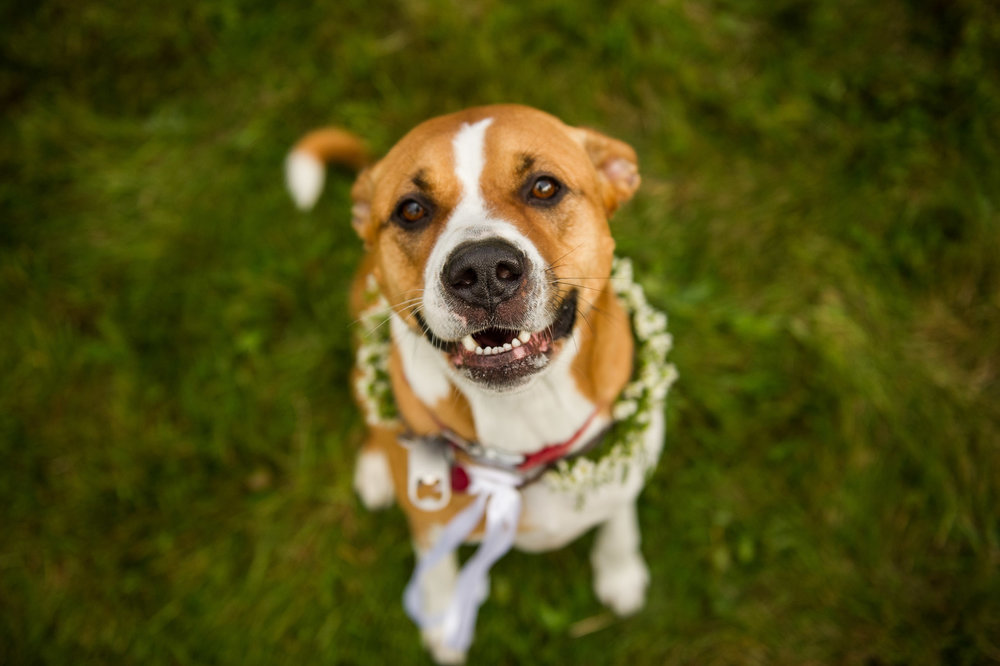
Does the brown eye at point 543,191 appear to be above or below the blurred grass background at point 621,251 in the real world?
above

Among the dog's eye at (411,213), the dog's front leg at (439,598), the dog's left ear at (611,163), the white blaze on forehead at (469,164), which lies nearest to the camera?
the white blaze on forehead at (469,164)

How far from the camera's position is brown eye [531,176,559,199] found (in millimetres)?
2516

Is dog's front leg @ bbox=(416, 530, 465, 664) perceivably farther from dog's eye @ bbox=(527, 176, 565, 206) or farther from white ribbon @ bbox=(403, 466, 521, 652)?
dog's eye @ bbox=(527, 176, 565, 206)

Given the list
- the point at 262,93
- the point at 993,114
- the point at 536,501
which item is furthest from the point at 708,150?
the point at 262,93

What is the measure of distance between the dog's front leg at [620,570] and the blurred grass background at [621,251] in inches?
4.3

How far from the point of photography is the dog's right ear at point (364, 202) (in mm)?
2873

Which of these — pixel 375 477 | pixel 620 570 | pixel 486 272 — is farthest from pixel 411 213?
pixel 620 570

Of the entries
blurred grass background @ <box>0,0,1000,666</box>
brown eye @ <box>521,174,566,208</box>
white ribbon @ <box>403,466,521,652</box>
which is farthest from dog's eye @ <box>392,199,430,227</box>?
blurred grass background @ <box>0,0,1000,666</box>

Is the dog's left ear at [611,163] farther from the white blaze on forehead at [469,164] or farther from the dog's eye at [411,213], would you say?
the dog's eye at [411,213]

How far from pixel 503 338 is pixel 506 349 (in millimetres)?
89

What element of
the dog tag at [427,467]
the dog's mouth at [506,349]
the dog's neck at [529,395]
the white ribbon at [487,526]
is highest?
the dog's mouth at [506,349]

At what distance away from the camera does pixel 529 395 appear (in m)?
2.50

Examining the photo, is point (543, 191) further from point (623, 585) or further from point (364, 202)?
point (623, 585)

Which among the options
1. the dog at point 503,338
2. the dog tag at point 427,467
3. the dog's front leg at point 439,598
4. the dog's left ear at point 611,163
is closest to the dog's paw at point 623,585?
the dog at point 503,338
